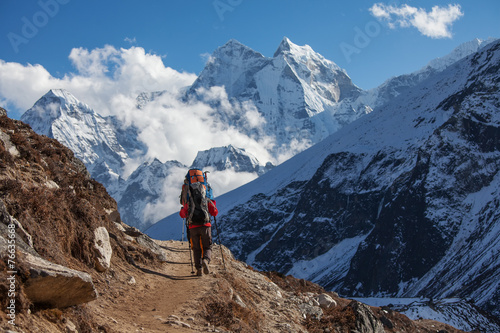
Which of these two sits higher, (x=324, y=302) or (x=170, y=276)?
(x=170, y=276)

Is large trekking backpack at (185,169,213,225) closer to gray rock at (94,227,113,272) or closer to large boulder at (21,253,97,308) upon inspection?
gray rock at (94,227,113,272)

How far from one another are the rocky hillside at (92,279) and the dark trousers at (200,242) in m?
0.64

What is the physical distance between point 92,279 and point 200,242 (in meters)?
4.00

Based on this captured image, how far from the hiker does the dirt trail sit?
604 mm

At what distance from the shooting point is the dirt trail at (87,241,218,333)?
27.5 feet

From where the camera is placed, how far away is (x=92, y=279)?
955 centimetres

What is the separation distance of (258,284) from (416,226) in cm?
16931

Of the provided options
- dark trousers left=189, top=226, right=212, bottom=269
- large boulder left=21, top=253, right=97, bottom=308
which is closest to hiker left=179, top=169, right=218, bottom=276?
dark trousers left=189, top=226, right=212, bottom=269

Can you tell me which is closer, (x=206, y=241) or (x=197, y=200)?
(x=197, y=200)

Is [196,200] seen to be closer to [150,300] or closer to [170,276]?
[170,276]

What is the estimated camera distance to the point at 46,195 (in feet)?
32.0

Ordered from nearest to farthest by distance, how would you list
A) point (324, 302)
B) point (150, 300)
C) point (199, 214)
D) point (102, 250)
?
point (150, 300) < point (102, 250) < point (199, 214) < point (324, 302)

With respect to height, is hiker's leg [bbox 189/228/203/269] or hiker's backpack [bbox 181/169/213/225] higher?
hiker's backpack [bbox 181/169/213/225]

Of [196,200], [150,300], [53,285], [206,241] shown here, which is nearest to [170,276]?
[206,241]
